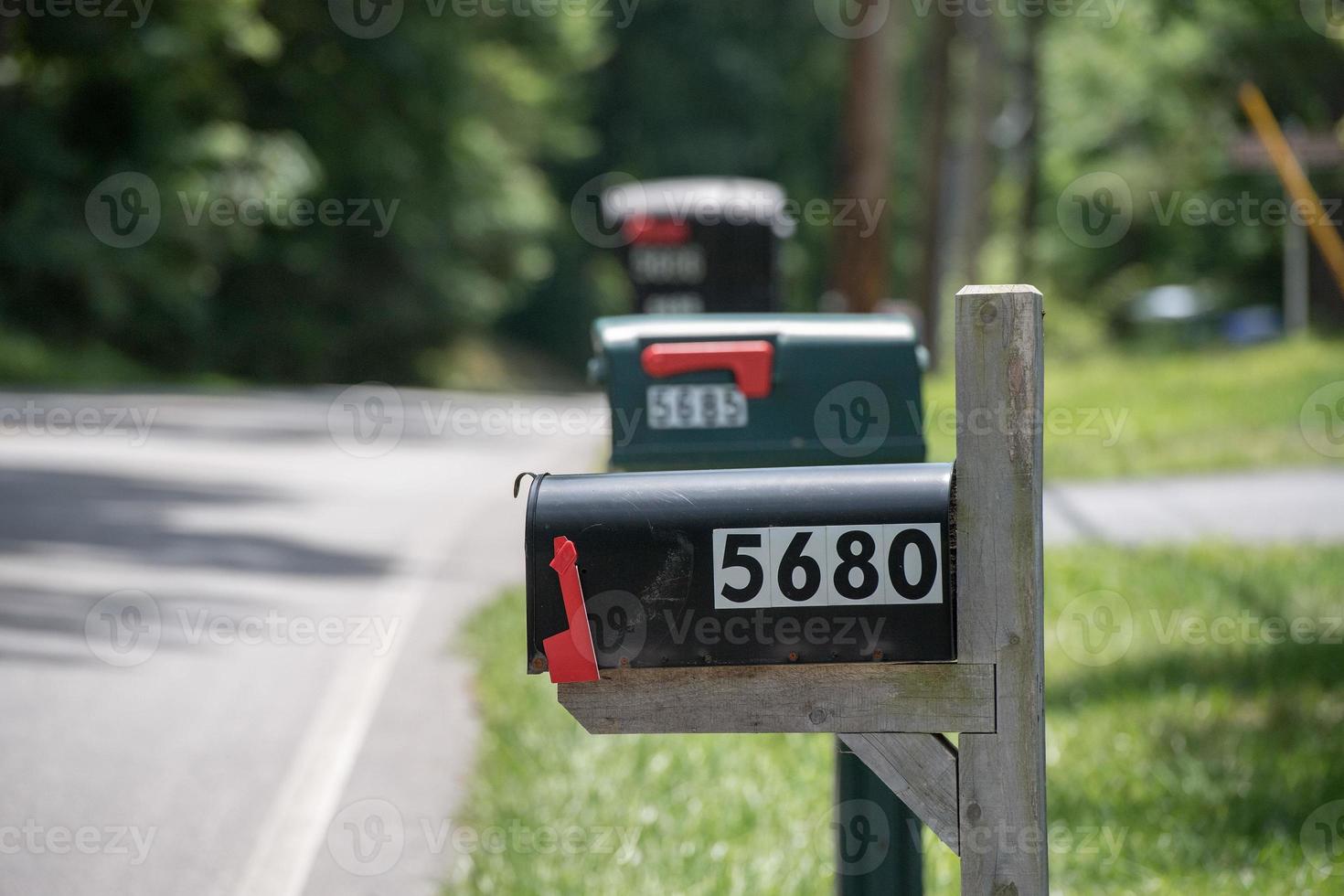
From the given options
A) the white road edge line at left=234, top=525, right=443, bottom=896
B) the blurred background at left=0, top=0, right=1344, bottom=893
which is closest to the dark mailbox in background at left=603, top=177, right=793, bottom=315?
the blurred background at left=0, top=0, right=1344, bottom=893

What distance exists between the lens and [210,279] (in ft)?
102

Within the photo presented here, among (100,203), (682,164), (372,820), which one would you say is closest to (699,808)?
(372,820)

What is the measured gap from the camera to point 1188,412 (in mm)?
15344

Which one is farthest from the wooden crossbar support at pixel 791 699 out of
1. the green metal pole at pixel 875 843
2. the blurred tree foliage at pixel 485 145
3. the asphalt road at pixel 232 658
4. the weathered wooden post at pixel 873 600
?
the blurred tree foliage at pixel 485 145

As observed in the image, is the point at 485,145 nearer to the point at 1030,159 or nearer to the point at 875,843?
the point at 1030,159

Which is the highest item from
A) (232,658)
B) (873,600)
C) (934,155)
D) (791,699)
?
(934,155)

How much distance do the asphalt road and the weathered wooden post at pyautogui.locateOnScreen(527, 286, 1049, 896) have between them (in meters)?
2.63

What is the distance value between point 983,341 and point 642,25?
49.2 metres

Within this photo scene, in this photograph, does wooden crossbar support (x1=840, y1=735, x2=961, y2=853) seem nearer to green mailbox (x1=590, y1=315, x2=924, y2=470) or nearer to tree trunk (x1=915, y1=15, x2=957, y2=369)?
green mailbox (x1=590, y1=315, x2=924, y2=470)

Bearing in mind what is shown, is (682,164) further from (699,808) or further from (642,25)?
(699,808)

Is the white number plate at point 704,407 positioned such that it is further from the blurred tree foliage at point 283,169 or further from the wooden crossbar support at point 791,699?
the blurred tree foliage at point 283,169

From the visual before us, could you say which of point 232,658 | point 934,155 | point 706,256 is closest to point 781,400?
point 232,658

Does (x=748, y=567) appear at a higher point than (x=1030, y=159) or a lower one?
lower

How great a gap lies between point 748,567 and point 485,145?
3597 cm
